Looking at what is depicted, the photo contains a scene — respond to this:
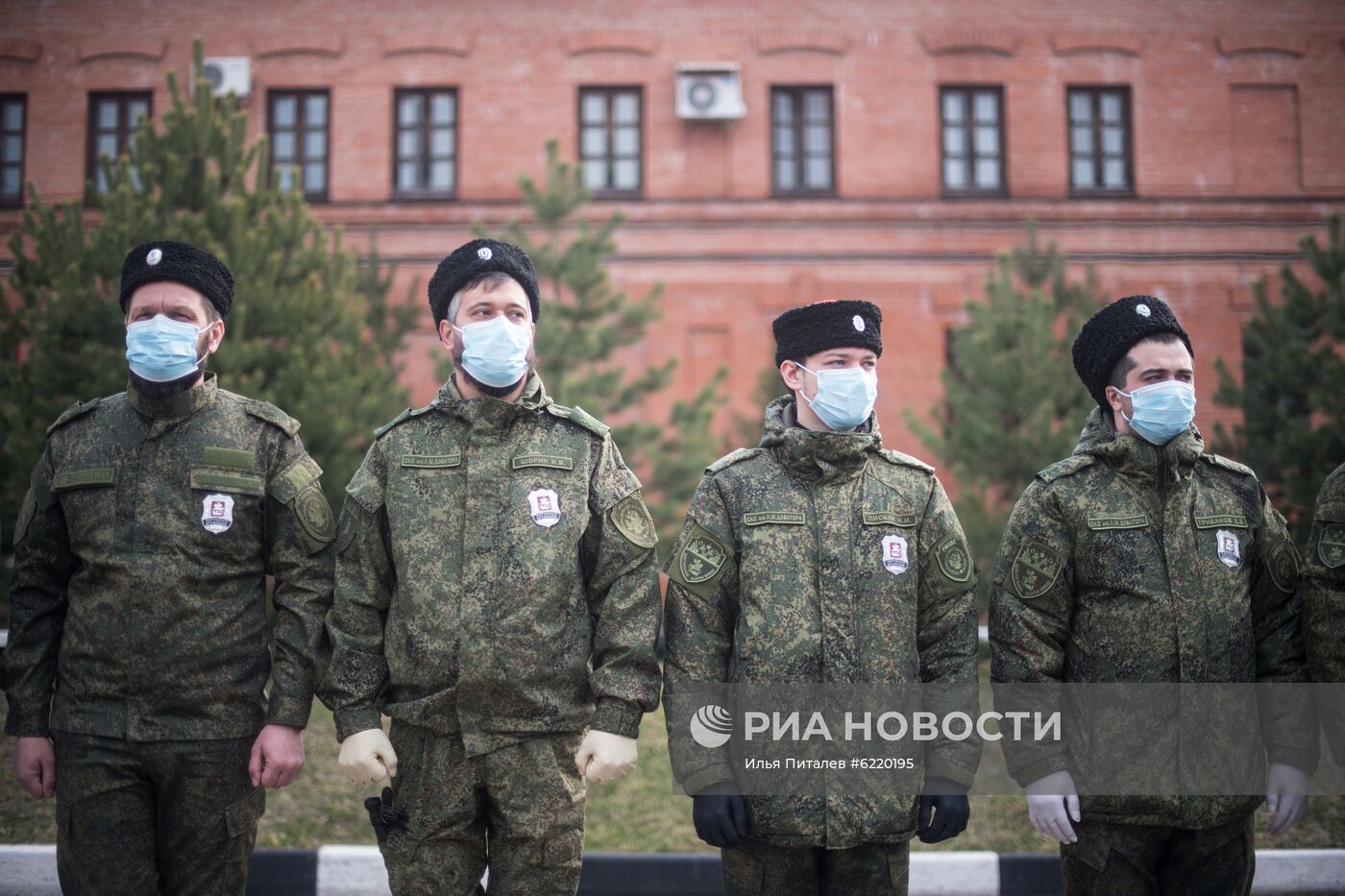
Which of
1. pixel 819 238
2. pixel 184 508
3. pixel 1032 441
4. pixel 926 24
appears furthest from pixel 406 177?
pixel 184 508

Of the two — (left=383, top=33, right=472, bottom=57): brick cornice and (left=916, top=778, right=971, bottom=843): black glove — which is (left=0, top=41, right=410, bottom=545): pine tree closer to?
(left=916, top=778, right=971, bottom=843): black glove

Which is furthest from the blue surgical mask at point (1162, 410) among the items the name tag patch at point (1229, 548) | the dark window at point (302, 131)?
the dark window at point (302, 131)

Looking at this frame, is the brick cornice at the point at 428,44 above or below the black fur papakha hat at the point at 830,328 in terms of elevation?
above

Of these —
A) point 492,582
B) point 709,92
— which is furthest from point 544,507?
point 709,92

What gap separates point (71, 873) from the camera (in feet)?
9.24

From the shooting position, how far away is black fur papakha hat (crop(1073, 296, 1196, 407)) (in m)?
3.08

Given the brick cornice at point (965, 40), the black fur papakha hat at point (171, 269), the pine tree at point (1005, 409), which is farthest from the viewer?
the brick cornice at point (965, 40)

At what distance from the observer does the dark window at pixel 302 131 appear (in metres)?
13.8

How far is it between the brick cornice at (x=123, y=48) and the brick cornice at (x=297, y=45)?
122 cm

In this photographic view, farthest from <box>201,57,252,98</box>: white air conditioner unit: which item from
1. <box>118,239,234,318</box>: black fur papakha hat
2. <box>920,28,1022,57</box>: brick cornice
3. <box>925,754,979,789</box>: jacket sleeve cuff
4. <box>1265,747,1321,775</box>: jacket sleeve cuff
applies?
<box>1265,747,1321,775</box>: jacket sleeve cuff

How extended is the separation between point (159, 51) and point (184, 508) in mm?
12929

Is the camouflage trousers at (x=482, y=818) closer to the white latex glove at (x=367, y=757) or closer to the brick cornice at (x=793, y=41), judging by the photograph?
the white latex glove at (x=367, y=757)

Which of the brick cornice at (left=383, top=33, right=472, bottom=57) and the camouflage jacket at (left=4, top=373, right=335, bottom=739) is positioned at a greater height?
the brick cornice at (left=383, top=33, right=472, bottom=57)

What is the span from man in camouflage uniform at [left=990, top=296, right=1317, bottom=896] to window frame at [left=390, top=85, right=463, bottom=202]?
39.2 ft
